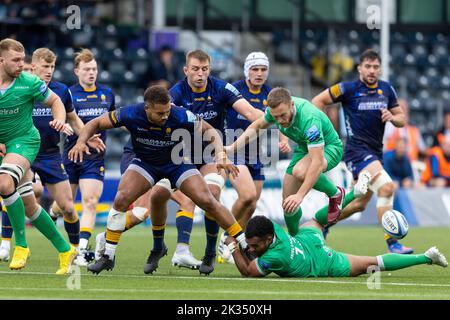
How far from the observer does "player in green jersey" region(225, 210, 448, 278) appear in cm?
1113

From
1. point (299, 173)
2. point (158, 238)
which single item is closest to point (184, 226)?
point (158, 238)

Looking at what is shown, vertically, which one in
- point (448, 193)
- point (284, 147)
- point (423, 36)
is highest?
point (423, 36)

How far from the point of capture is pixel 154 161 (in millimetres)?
11805

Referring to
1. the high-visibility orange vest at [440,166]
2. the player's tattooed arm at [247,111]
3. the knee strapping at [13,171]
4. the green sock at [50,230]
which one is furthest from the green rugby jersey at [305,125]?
the high-visibility orange vest at [440,166]

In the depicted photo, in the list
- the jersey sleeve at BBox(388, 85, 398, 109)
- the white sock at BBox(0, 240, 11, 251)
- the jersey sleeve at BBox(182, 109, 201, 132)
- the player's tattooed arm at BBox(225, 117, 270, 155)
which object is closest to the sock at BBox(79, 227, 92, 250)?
the white sock at BBox(0, 240, 11, 251)

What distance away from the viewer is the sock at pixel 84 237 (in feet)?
47.0

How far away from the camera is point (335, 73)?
91.7ft

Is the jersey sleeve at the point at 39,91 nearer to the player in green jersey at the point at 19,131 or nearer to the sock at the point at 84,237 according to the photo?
the player in green jersey at the point at 19,131

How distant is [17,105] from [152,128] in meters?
1.48

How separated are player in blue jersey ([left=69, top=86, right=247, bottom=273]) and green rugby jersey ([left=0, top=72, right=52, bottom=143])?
0.73 m

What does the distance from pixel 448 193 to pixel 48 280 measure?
13.3 meters

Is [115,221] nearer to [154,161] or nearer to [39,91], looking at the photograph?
[154,161]

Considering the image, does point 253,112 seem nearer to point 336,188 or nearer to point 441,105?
point 336,188
